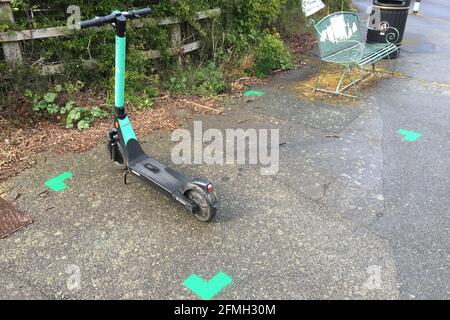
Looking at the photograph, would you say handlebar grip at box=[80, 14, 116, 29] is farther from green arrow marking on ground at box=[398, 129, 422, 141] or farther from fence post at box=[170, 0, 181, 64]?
green arrow marking on ground at box=[398, 129, 422, 141]

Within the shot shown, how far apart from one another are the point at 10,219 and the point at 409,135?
13.8ft

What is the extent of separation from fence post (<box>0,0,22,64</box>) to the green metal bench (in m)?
3.85

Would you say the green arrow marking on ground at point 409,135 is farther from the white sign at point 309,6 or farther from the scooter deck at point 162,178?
the white sign at point 309,6

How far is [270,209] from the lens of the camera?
10.7ft

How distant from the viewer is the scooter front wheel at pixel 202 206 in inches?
115

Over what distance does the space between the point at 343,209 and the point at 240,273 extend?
1147 mm

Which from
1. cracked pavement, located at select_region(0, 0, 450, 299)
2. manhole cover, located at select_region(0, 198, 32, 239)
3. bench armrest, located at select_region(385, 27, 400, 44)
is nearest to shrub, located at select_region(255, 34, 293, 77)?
bench armrest, located at select_region(385, 27, 400, 44)

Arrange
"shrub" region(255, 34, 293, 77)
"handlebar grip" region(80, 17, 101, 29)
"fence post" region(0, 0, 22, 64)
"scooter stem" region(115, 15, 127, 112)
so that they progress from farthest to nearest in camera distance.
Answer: "shrub" region(255, 34, 293, 77) < "fence post" region(0, 0, 22, 64) < "scooter stem" region(115, 15, 127, 112) < "handlebar grip" region(80, 17, 101, 29)

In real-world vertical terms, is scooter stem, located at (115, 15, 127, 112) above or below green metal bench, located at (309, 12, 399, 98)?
above

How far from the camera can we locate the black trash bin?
264 inches

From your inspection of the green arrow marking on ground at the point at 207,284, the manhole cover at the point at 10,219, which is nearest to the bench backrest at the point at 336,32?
the green arrow marking on ground at the point at 207,284
